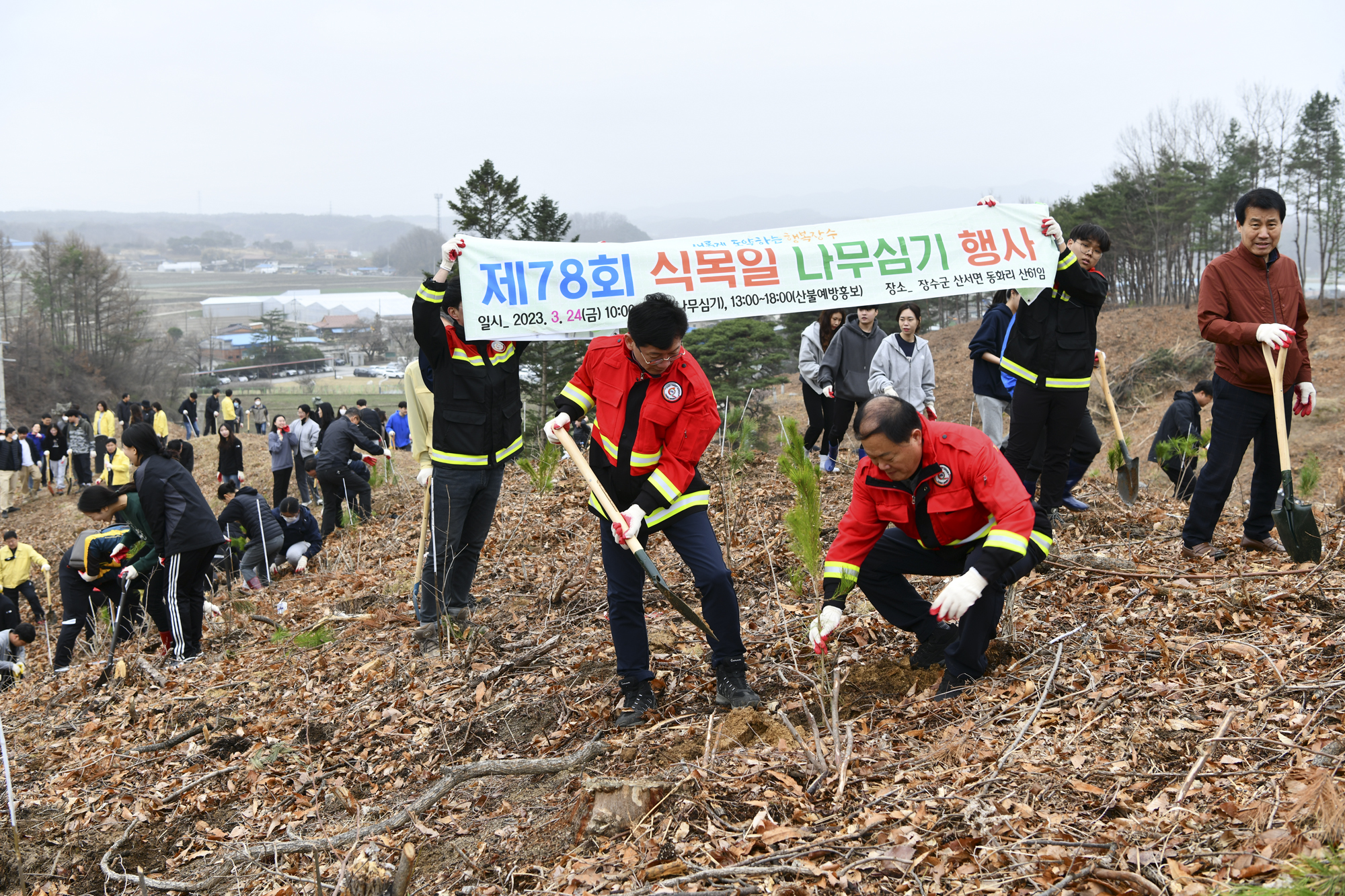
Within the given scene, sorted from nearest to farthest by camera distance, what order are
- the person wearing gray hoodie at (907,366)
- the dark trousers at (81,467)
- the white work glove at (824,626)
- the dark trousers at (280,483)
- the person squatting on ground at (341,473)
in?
the white work glove at (824,626), the person wearing gray hoodie at (907,366), the person squatting on ground at (341,473), the dark trousers at (280,483), the dark trousers at (81,467)

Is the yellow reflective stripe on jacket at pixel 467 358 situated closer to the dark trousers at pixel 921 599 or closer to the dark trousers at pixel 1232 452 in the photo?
the dark trousers at pixel 921 599

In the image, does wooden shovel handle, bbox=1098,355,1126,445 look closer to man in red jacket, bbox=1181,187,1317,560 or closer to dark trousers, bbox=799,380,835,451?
man in red jacket, bbox=1181,187,1317,560

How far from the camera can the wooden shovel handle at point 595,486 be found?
3518 mm

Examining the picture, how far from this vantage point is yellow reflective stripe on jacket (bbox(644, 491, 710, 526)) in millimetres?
3602

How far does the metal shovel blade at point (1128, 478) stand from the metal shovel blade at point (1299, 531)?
1.79 meters

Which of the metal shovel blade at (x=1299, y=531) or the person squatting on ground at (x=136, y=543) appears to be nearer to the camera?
the metal shovel blade at (x=1299, y=531)

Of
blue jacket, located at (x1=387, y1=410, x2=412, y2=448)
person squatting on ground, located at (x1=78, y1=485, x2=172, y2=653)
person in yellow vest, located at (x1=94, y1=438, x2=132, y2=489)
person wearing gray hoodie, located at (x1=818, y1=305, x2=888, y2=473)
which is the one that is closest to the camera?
person squatting on ground, located at (x1=78, y1=485, x2=172, y2=653)

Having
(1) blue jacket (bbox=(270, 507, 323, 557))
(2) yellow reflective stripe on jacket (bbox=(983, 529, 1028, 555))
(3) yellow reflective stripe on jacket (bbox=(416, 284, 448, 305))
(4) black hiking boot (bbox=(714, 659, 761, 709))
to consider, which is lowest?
(1) blue jacket (bbox=(270, 507, 323, 557))

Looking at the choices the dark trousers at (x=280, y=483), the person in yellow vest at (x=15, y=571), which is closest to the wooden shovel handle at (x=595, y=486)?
the person in yellow vest at (x=15, y=571)

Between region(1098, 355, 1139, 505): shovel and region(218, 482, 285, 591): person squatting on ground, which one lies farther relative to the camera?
region(218, 482, 285, 591): person squatting on ground

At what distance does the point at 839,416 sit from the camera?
7715 mm

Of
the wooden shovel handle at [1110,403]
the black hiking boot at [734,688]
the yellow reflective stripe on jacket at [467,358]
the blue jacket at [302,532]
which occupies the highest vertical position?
the yellow reflective stripe on jacket at [467,358]

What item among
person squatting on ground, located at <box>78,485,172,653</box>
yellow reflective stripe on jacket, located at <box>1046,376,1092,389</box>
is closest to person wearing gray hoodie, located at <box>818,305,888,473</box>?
yellow reflective stripe on jacket, located at <box>1046,376,1092,389</box>

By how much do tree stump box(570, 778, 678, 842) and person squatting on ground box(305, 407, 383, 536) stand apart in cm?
760
